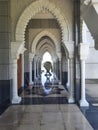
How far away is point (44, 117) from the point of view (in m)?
7.14

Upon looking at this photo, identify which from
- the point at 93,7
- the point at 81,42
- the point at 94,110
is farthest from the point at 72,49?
the point at 93,7

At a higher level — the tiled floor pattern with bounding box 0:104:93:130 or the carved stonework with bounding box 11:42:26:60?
the carved stonework with bounding box 11:42:26:60

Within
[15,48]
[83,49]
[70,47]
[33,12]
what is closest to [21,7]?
[33,12]

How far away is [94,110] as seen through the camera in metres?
8.01

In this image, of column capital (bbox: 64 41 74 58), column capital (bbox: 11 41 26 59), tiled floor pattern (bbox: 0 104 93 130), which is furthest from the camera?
column capital (bbox: 64 41 74 58)

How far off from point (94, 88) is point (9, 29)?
472cm

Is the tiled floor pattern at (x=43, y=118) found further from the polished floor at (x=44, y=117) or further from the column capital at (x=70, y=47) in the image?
the column capital at (x=70, y=47)

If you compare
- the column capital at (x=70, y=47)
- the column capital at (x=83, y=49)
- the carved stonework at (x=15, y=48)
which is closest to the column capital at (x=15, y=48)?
the carved stonework at (x=15, y=48)

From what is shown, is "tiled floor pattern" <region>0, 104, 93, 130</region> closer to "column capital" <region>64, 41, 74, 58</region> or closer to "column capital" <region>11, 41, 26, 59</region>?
"column capital" <region>11, 41, 26, 59</region>

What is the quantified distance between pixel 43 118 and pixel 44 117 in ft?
0.42

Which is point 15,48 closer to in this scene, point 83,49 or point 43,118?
point 83,49

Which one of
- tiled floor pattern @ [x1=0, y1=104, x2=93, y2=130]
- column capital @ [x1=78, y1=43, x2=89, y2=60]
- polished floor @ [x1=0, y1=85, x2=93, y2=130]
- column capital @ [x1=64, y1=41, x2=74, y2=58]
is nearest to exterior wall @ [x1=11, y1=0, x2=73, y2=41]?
column capital @ [x1=64, y1=41, x2=74, y2=58]

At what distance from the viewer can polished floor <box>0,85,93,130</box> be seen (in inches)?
240

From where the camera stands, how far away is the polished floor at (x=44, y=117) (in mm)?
6097
